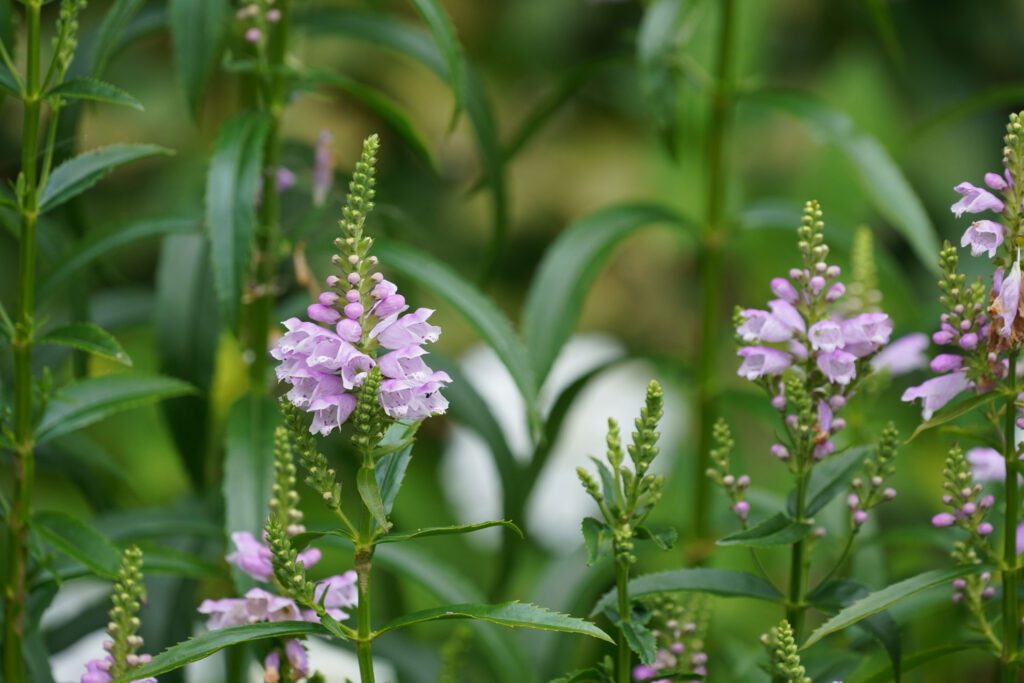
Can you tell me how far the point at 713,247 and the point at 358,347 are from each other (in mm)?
711

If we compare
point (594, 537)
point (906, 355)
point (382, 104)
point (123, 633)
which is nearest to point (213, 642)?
point (123, 633)

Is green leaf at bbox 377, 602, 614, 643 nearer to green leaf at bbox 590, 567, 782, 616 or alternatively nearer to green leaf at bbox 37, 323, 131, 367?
green leaf at bbox 590, 567, 782, 616

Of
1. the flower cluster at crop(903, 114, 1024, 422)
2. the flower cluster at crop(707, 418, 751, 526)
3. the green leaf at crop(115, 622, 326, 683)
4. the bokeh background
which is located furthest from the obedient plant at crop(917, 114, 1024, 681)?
the bokeh background

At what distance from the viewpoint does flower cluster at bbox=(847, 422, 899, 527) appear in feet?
2.74

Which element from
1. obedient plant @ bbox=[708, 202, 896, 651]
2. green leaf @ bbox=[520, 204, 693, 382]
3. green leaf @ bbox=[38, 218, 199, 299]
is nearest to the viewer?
obedient plant @ bbox=[708, 202, 896, 651]

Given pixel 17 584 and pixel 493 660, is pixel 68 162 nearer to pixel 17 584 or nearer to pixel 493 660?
pixel 17 584

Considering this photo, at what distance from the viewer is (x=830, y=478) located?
35.1 inches

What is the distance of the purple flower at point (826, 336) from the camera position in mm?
818

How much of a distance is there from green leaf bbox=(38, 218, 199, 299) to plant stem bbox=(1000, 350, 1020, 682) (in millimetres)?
655

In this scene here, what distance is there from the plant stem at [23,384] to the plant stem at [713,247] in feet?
2.12

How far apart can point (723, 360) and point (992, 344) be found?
6.95 feet

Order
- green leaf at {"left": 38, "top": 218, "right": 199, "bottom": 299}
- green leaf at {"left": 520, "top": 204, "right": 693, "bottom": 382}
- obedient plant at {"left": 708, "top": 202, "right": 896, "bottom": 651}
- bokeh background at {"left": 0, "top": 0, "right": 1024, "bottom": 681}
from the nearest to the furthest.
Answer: obedient plant at {"left": 708, "top": 202, "right": 896, "bottom": 651} → green leaf at {"left": 38, "top": 218, "right": 199, "bottom": 299} → green leaf at {"left": 520, "top": 204, "right": 693, "bottom": 382} → bokeh background at {"left": 0, "top": 0, "right": 1024, "bottom": 681}

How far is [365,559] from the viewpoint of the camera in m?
0.76

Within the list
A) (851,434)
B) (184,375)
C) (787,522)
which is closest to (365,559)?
(787,522)
